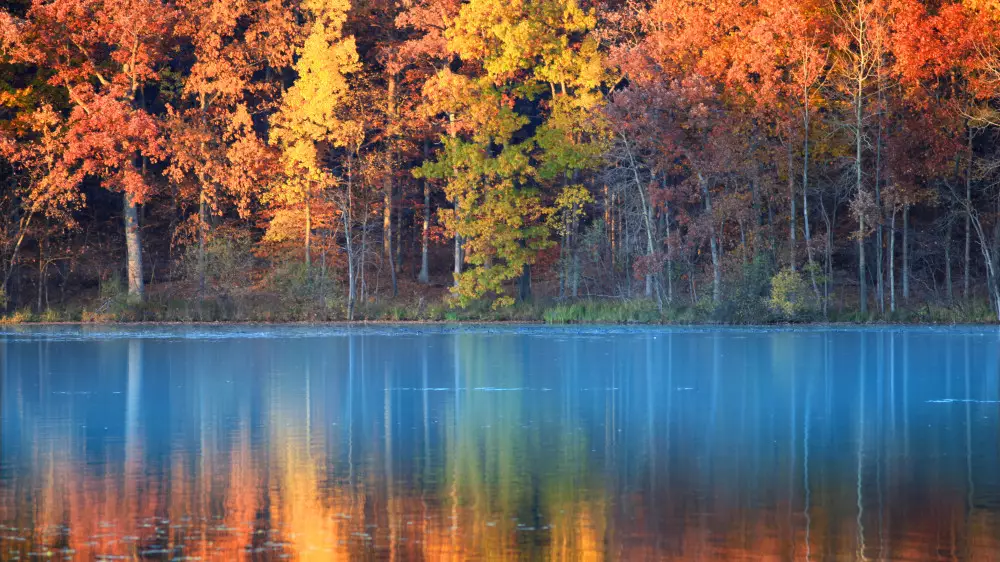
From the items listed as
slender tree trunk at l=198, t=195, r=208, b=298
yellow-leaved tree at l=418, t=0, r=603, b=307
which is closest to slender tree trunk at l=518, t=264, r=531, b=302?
yellow-leaved tree at l=418, t=0, r=603, b=307

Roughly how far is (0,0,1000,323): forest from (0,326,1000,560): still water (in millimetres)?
13532

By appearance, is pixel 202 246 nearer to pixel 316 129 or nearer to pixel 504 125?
pixel 316 129

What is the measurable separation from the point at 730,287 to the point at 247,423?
917 inches

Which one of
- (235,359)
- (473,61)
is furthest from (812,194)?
(235,359)

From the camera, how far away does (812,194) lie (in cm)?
4238

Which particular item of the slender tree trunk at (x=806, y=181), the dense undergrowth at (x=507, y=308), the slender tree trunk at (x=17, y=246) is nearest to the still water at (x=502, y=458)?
the dense undergrowth at (x=507, y=308)

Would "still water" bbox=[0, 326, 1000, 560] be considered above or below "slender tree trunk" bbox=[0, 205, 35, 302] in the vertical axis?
below

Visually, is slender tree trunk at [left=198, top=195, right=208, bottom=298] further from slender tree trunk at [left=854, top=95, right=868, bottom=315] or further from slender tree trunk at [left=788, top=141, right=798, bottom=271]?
slender tree trunk at [left=854, top=95, right=868, bottom=315]

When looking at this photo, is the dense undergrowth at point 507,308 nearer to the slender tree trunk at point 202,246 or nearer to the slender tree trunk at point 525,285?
the slender tree trunk at point 202,246

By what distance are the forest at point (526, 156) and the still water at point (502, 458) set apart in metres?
13.5

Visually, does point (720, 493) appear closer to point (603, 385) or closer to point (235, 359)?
point (603, 385)

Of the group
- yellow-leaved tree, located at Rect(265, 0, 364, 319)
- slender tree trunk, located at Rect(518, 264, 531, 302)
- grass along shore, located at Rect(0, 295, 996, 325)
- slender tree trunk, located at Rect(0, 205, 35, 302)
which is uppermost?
yellow-leaved tree, located at Rect(265, 0, 364, 319)

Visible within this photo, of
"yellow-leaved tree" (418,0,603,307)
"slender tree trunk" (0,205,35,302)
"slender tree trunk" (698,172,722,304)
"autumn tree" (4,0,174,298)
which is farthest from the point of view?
"yellow-leaved tree" (418,0,603,307)

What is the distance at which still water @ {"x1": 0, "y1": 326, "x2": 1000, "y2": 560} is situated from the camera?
33.8 feet
